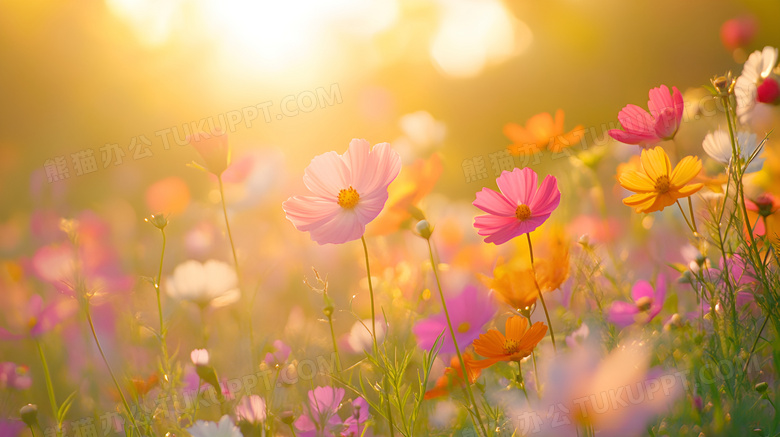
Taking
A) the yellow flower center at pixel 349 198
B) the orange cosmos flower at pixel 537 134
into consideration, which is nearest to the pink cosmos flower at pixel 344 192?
the yellow flower center at pixel 349 198

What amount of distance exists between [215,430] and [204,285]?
37 cm

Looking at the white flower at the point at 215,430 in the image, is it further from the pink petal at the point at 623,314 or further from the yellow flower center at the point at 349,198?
the pink petal at the point at 623,314

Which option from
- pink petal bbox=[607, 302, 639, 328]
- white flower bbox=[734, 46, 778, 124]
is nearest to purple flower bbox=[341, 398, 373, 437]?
pink petal bbox=[607, 302, 639, 328]

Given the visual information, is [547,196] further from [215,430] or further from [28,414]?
[28,414]

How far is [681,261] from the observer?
3.66ft

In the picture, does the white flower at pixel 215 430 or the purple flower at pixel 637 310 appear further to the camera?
the purple flower at pixel 637 310

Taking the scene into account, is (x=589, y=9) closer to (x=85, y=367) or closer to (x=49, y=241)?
(x=49, y=241)

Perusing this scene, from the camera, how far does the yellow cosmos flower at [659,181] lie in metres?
0.65

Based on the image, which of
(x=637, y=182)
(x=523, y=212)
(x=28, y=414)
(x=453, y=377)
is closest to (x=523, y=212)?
(x=523, y=212)

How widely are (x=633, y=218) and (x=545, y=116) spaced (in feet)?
1.15

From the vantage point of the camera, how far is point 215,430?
1.99 ft

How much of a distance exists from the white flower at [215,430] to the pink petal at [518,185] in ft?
1.29

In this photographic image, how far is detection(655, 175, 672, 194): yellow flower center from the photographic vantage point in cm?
68

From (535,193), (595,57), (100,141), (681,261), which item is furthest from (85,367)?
(595,57)
